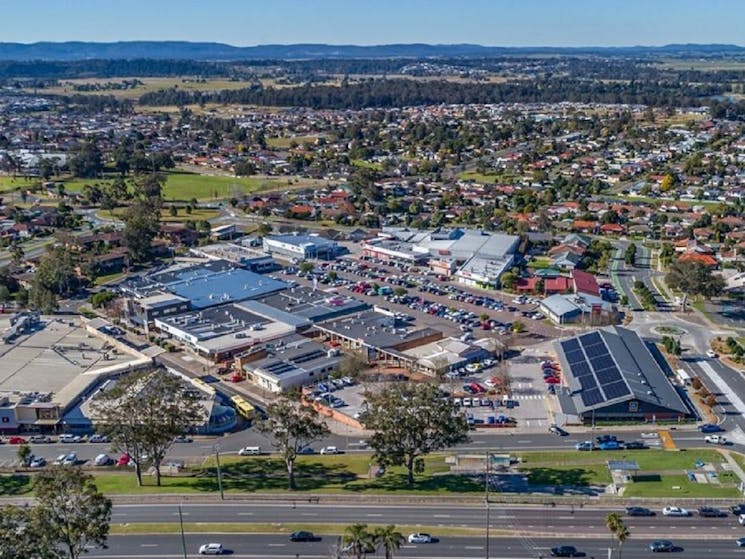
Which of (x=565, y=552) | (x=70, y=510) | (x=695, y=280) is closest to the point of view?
(x=70, y=510)

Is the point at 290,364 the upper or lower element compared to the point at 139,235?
lower

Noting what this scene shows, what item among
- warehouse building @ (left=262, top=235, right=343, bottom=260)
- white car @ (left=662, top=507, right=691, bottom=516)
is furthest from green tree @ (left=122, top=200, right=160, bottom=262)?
white car @ (left=662, top=507, right=691, bottom=516)

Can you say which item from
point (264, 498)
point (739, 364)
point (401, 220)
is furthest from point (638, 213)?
point (264, 498)

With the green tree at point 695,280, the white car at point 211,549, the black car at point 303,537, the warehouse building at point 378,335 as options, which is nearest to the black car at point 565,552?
the black car at point 303,537

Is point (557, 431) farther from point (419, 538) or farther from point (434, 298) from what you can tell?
point (434, 298)

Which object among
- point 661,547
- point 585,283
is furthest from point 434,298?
point 661,547

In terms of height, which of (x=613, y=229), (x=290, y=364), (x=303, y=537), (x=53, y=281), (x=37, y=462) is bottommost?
(x=37, y=462)

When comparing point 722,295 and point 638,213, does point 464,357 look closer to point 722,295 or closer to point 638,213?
point 722,295

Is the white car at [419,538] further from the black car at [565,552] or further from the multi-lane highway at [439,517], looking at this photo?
the black car at [565,552]

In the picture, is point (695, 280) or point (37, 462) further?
point (695, 280)
